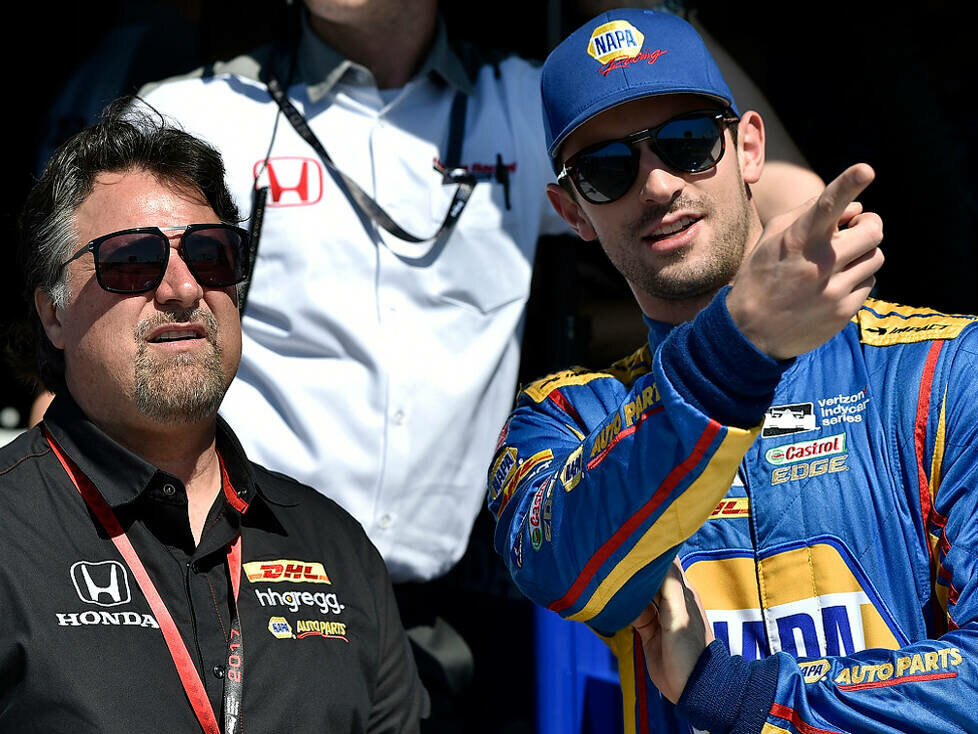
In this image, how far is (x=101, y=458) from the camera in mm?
1975

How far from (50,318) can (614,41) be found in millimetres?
1101

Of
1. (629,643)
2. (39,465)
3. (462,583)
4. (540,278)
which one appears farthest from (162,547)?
(540,278)

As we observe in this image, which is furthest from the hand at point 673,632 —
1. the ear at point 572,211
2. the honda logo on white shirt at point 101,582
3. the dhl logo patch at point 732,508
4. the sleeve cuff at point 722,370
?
the honda logo on white shirt at point 101,582

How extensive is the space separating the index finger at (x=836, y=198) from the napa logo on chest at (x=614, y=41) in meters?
0.76

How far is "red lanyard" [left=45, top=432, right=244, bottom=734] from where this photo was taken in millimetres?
1829

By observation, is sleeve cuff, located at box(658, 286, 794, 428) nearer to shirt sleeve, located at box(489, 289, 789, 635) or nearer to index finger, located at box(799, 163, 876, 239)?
shirt sleeve, located at box(489, 289, 789, 635)

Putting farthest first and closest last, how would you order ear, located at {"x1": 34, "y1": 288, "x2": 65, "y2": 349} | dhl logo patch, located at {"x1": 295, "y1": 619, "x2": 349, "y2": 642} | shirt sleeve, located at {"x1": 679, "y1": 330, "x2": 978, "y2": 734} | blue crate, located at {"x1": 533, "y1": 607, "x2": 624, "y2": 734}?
blue crate, located at {"x1": 533, "y1": 607, "x2": 624, "y2": 734}
ear, located at {"x1": 34, "y1": 288, "x2": 65, "y2": 349}
dhl logo patch, located at {"x1": 295, "y1": 619, "x2": 349, "y2": 642}
shirt sleeve, located at {"x1": 679, "y1": 330, "x2": 978, "y2": 734}

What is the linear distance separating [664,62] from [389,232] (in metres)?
0.97

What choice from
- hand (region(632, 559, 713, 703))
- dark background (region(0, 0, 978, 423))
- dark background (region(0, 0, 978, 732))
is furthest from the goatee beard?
dark background (region(0, 0, 978, 423))

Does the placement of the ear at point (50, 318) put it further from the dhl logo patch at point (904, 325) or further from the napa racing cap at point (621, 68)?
the dhl logo patch at point (904, 325)

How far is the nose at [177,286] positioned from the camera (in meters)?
2.06

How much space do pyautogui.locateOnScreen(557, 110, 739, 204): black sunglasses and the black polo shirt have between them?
810 millimetres

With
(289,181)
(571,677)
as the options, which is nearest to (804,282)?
(571,677)

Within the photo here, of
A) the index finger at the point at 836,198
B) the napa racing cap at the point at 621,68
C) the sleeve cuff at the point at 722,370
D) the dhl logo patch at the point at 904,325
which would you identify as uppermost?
the napa racing cap at the point at 621,68
